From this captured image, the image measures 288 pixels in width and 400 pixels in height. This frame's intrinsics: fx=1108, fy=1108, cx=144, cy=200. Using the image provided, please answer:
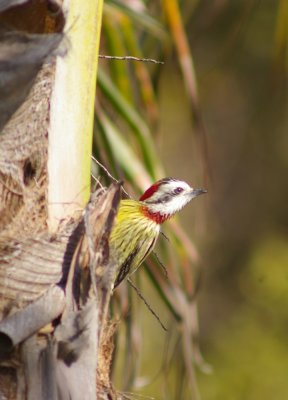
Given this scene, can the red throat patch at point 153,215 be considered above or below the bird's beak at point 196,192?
below

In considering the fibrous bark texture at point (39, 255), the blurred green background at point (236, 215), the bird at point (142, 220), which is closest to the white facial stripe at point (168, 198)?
the bird at point (142, 220)

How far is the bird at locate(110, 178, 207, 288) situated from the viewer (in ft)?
13.8

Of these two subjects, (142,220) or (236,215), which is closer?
(142,220)

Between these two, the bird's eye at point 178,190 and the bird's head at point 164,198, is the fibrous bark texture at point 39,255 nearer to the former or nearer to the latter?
the bird's head at point 164,198

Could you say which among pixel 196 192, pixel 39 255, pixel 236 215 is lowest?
pixel 236 215

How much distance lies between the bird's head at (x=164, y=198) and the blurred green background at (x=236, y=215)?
338 cm

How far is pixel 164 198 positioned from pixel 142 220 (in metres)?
0.18

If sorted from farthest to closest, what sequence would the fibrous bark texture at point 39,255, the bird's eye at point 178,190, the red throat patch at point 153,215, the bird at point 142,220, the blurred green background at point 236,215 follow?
the blurred green background at point 236,215, the bird's eye at point 178,190, the red throat patch at point 153,215, the bird at point 142,220, the fibrous bark texture at point 39,255

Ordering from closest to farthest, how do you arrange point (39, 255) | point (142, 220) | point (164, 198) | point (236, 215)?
1. point (39, 255)
2. point (142, 220)
3. point (164, 198)
4. point (236, 215)

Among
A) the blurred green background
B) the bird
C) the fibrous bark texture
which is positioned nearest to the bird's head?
the bird

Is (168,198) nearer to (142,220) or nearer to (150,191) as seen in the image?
(150,191)

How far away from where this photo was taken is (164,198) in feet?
14.6

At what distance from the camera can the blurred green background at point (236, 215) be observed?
8219mm

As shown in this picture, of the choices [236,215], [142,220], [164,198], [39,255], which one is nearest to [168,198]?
[164,198]
